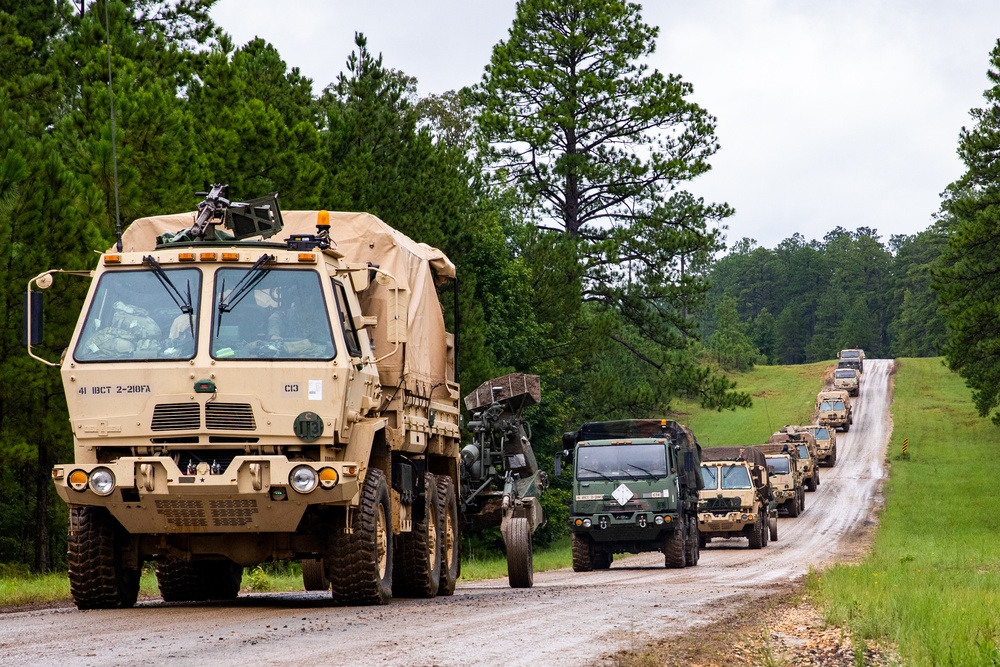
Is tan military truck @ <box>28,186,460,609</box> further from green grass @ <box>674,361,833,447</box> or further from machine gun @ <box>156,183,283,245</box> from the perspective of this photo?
green grass @ <box>674,361,833,447</box>

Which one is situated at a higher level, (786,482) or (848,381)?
(848,381)

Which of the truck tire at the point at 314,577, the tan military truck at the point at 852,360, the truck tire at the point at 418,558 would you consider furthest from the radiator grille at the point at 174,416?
the tan military truck at the point at 852,360

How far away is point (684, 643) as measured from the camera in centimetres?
929

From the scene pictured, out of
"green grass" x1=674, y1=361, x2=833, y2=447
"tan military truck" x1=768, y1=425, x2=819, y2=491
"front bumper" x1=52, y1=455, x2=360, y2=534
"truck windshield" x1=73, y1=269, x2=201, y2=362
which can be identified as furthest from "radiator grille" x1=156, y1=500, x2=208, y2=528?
"green grass" x1=674, y1=361, x2=833, y2=447

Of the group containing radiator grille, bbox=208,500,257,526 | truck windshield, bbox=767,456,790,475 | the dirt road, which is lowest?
truck windshield, bbox=767,456,790,475

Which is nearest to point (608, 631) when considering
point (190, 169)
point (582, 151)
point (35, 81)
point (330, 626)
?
point (330, 626)

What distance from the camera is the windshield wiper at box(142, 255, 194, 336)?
37.8ft

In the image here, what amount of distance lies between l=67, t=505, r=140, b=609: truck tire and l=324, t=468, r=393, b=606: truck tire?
1.86m

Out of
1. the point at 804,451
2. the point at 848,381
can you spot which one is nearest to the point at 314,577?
the point at 804,451

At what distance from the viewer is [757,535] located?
3312cm

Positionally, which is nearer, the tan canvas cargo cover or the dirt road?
the dirt road

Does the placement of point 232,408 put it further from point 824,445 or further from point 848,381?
point 848,381

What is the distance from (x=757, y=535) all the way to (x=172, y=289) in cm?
2392

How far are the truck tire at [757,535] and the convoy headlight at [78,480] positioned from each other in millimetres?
23926
